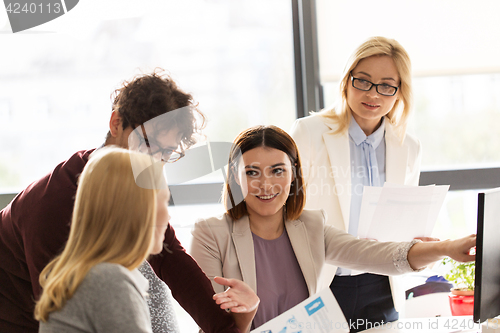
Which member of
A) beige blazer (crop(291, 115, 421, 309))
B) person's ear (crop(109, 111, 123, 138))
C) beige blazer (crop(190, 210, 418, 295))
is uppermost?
person's ear (crop(109, 111, 123, 138))

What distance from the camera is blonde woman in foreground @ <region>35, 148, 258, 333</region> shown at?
0.75 metres

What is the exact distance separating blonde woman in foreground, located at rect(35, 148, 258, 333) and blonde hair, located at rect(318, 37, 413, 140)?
1.24m

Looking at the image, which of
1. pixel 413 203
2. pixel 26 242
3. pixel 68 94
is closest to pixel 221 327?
pixel 26 242

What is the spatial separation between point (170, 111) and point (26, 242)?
1.51 feet

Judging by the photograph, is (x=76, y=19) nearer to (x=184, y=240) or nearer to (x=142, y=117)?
(x=184, y=240)

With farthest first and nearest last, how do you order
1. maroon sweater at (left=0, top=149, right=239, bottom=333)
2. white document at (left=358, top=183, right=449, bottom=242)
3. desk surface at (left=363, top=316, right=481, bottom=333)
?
white document at (left=358, top=183, right=449, bottom=242) < desk surface at (left=363, top=316, right=481, bottom=333) < maroon sweater at (left=0, top=149, right=239, bottom=333)

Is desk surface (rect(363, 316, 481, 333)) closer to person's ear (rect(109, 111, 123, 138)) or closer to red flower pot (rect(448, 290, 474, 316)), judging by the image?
red flower pot (rect(448, 290, 474, 316))

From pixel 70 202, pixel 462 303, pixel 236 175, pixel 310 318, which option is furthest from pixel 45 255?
pixel 462 303

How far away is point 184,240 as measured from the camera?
191 cm

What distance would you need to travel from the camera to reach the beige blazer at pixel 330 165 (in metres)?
1.89

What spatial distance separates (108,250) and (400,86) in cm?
153

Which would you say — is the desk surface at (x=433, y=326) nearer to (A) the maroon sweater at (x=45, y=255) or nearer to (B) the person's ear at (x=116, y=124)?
(A) the maroon sweater at (x=45, y=255)

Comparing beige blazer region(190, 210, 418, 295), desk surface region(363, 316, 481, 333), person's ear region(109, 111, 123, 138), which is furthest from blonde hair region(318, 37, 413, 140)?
person's ear region(109, 111, 123, 138)

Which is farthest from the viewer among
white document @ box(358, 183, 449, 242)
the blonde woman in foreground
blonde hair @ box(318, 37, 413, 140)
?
blonde hair @ box(318, 37, 413, 140)
